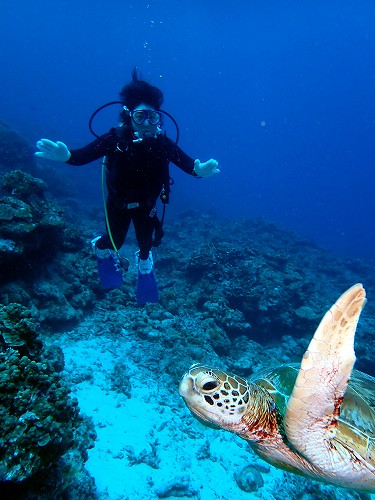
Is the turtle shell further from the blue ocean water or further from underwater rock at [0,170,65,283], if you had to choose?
the blue ocean water

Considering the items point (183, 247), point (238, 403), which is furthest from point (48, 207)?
point (183, 247)

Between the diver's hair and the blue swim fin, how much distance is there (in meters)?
2.70

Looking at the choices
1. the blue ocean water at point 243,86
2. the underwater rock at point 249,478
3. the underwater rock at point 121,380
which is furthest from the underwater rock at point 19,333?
the blue ocean water at point 243,86

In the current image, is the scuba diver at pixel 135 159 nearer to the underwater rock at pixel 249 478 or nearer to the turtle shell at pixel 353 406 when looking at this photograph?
the turtle shell at pixel 353 406

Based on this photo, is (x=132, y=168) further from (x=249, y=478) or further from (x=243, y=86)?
(x=243, y=86)

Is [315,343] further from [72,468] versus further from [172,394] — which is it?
[172,394]

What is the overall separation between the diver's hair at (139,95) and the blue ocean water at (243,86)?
24224 mm

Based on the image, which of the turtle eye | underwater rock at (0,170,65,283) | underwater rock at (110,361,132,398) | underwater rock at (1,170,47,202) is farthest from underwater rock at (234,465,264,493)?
underwater rock at (1,170,47,202)

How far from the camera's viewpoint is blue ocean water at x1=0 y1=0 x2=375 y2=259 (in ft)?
178

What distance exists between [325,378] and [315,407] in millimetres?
227

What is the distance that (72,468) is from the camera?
216 centimetres

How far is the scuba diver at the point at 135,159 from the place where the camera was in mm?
3918

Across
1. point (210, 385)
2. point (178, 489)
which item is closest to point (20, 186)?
→ point (210, 385)

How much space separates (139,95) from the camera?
4.34 metres
